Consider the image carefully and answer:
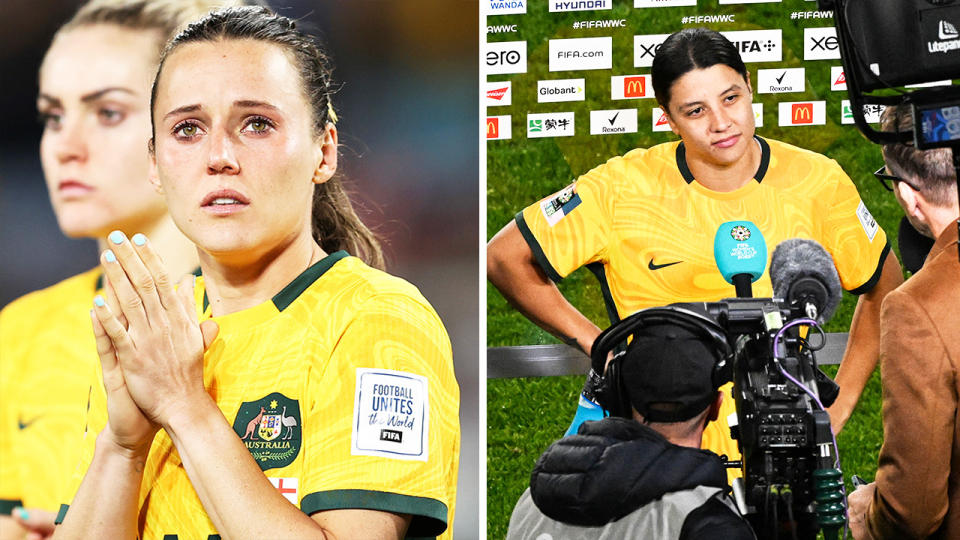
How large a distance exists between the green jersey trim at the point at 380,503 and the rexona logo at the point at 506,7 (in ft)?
4.33

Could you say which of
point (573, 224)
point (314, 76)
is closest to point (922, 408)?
point (573, 224)

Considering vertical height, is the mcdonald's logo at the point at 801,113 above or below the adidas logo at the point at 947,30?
below

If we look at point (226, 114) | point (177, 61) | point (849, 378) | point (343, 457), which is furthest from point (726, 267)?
point (177, 61)

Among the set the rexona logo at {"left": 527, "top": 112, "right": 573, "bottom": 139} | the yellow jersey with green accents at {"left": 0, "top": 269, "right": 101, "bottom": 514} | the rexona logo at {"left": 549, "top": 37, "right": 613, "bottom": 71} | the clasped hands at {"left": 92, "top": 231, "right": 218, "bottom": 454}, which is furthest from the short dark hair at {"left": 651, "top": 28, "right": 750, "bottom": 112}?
the yellow jersey with green accents at {"left": 0, "top": 269, "right": 101, "bottom": 514}

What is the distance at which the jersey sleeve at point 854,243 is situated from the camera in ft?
8.98

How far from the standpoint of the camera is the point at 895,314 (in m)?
2.36

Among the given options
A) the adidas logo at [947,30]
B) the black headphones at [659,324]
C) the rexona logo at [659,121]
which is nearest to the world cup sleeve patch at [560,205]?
the rexona logo at [659,121]

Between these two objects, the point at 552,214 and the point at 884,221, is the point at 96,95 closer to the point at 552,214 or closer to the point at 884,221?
the point at 552,214

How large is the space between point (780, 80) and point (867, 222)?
0.42 metres

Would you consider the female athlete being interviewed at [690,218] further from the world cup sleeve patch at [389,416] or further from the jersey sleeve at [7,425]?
the jersey sleeve at [7,425]

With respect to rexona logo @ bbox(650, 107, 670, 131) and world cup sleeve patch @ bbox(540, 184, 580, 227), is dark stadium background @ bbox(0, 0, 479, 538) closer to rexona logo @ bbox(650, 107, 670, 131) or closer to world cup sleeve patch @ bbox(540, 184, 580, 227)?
world cup sleeve patch @ bbox(540, 184, 580, 227)

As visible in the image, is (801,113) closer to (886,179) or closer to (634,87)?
(886,179)

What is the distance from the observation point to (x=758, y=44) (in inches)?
110

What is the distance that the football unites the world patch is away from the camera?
7.56 feet
